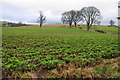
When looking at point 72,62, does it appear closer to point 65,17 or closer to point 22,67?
point 22,67

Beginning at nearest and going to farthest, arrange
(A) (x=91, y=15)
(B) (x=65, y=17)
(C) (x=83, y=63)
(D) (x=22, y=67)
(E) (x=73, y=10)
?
1. (D) (x=22, y=67)
2. (C) (x=83, y=63)
3. (A) (x=91, y=15)
4. (E) (x=73, y=10)
5. (B) (x=65, y=17)

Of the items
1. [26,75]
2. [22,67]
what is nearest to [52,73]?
[26,75]

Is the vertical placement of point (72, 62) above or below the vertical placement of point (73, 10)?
below

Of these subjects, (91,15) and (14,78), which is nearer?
(14,78)

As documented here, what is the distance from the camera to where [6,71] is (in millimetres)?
5406

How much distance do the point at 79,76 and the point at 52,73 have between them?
53.5 inches

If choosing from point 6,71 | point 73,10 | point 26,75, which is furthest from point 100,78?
point 73,10

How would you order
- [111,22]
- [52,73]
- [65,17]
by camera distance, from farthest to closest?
[111,22]
[65,17]
[52,73]

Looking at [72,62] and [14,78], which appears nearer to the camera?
[14,78]

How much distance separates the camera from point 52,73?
5.24 meters

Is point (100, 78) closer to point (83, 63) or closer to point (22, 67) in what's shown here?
point (83, 63)

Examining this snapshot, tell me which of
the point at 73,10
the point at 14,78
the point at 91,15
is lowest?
the point at 14,78

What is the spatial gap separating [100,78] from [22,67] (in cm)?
408

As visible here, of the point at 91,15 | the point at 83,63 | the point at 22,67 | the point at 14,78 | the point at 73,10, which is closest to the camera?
the point at 14,78
